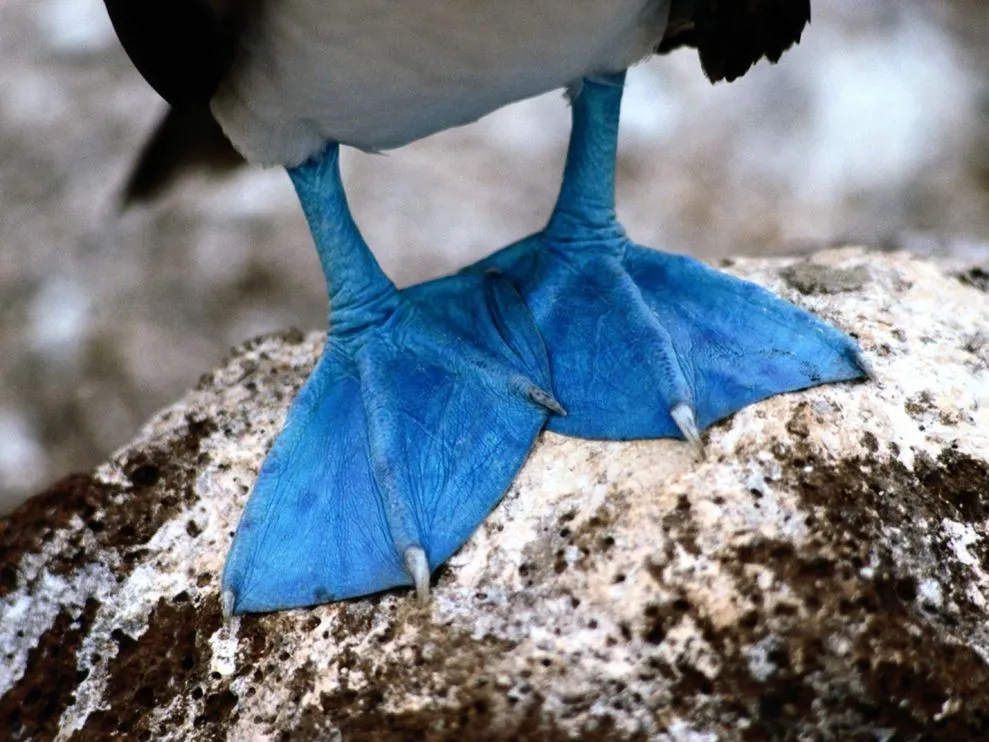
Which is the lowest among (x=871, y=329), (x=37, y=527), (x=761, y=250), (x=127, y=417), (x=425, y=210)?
(x=37, y=527)

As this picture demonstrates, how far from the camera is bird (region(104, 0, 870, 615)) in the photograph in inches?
46.0

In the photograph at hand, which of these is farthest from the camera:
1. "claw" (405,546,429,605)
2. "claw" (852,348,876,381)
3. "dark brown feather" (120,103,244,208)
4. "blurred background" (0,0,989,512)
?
"blurred background" (0,0,989,512)

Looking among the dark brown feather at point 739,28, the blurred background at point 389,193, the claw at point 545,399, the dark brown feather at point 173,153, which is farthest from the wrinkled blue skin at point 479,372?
the blurred background at point 389,193

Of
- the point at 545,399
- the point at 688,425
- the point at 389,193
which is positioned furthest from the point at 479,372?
the point at 389,193

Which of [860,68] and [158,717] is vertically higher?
[860,68]

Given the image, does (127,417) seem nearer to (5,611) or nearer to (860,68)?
(5,611)

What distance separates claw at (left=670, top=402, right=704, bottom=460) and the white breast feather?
438mm

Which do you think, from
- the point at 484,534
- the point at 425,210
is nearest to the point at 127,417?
the point at 425,210

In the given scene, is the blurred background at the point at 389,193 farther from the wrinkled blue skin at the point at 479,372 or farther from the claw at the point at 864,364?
the claw at the point at 864,364

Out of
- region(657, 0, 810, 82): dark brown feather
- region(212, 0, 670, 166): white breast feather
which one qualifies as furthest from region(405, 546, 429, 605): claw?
region(657, 0, 810, 82): dark brown feather

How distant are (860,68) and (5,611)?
2934 millimetres

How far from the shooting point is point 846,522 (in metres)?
1.03

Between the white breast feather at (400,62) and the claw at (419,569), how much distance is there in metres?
0.53

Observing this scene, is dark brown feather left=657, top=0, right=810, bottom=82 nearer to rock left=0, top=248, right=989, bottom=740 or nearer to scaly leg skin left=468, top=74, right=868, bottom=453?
scaly leg skin left=468, top=74, right=868, bottom=453
